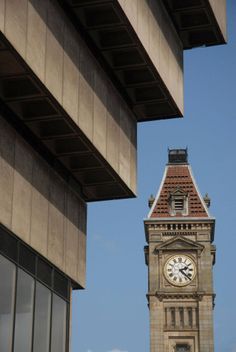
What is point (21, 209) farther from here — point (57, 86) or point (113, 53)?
point (113, 53)

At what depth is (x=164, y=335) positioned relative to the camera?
115375mm

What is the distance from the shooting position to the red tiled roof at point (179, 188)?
121 meters

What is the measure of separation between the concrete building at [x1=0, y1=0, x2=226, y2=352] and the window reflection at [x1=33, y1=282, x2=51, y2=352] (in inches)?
1.3

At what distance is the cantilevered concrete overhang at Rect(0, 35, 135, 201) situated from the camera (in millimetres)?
30562

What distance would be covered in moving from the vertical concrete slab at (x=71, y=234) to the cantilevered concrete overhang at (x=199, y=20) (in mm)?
9447

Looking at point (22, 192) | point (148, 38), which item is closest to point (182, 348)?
point (148, 38)

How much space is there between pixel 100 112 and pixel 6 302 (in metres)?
8.60

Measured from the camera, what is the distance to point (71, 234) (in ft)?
121

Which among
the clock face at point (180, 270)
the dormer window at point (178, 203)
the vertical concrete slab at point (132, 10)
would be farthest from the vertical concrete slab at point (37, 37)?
the dormer window at point (178, 203)

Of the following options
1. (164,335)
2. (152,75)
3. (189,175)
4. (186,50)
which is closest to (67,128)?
(152,75)

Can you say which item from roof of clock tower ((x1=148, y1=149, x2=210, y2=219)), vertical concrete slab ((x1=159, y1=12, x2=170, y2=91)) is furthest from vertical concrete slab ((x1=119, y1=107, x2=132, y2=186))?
roof of clock tower ((x1=148, y1=149, x2=210, y2=219))

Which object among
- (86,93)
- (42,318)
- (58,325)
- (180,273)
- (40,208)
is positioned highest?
(180,273)

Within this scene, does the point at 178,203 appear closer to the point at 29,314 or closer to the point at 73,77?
the point at 73,77

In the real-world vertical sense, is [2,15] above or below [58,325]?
above
